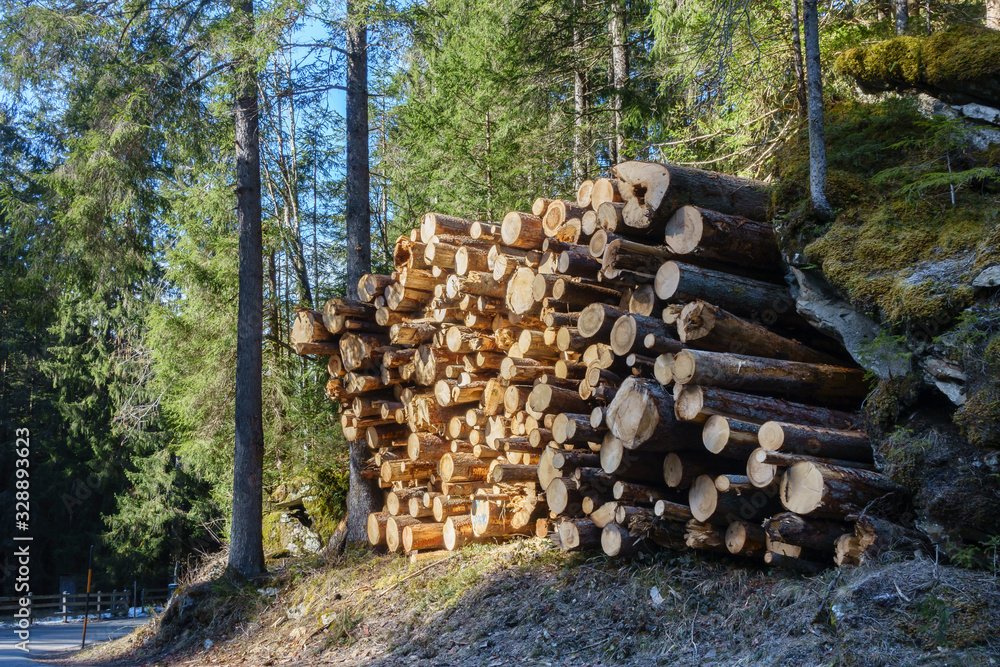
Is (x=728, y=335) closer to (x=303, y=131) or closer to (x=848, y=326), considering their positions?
(x=848, y=326)

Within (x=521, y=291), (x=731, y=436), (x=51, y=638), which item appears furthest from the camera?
(x=51, y=638)

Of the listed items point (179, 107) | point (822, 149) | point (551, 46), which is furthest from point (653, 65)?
point (179, 107)

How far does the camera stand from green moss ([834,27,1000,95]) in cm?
640

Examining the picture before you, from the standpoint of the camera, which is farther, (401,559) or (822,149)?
(401,559)

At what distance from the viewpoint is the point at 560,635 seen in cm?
575

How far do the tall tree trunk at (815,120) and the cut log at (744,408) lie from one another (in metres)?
1.78

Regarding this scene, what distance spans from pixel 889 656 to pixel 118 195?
11.0m

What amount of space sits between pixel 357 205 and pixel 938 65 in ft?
23.8

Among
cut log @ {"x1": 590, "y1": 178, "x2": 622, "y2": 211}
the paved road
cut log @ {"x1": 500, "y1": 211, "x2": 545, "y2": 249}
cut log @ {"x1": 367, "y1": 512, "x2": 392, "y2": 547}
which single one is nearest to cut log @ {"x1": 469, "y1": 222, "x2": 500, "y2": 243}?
cut log @ {"x1": 500, "y1": 211, "x2": 545, "y2": 249}

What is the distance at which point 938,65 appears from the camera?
6699 mm

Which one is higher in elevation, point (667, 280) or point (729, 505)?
point (667, 280)

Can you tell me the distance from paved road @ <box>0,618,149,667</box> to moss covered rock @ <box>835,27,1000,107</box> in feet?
40.3

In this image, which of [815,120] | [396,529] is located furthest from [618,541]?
[815,120]

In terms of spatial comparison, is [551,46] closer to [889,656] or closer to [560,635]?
[560,635]
